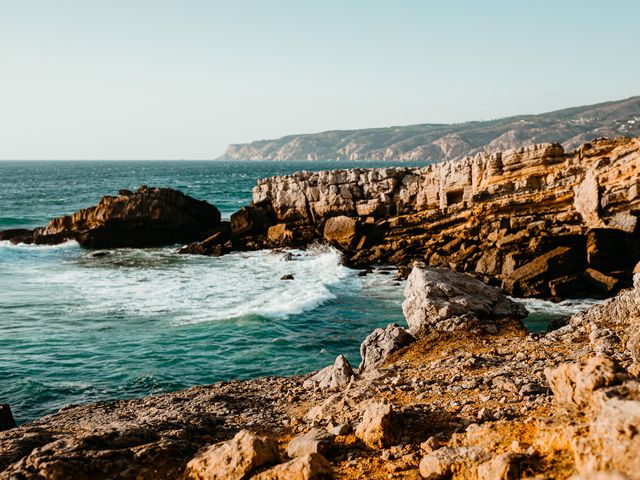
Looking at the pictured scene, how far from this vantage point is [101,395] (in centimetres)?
1719

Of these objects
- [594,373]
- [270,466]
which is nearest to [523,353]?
[594,373]

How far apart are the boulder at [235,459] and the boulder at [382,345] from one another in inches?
343

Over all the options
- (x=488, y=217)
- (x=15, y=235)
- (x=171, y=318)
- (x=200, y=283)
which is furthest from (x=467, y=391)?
(x=15, y=235)

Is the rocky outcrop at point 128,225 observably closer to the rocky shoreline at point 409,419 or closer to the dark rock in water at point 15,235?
the dark rock in water at point 15,235

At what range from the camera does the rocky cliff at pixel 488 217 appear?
99.2 feet

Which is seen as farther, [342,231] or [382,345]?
[342,231]

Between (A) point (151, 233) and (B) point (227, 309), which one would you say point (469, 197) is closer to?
(B) point (227, 309)

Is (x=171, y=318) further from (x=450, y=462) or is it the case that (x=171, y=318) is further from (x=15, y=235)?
(x=15, y=235)

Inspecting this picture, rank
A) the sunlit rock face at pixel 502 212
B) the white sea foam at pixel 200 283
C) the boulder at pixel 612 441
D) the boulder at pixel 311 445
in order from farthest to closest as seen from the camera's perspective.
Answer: the sunlit rock face at pixel 502 212
the white sea foam at pixel 200 283
the boulder at pixel 311 445
the boulder at pixel 612 441

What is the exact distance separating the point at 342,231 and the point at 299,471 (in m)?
38.2

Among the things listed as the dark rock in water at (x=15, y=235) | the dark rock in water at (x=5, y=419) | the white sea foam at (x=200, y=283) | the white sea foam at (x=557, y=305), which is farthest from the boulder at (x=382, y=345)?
the dark rock in water at (x=15, y=235)

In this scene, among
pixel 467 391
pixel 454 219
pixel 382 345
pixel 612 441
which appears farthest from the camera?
pixel 454 219

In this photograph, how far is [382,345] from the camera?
16594 millimetres

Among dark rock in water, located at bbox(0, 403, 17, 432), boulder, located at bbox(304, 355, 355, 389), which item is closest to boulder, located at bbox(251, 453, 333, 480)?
boulder, located at bbox(304, 355, 355, 389)
